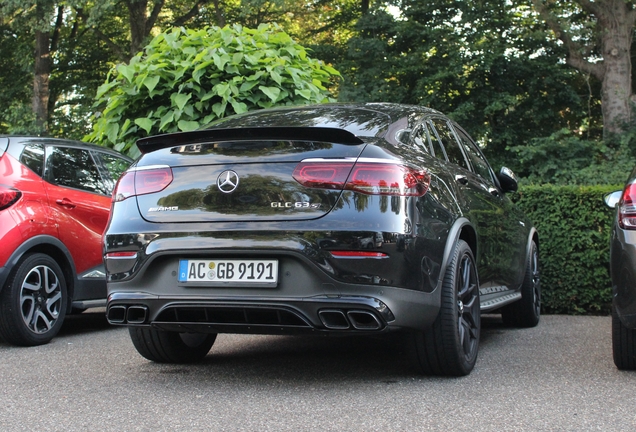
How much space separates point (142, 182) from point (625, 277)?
270 cm

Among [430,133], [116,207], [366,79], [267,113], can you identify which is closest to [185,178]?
[116,207]

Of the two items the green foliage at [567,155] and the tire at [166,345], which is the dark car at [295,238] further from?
the green foliage at [567,155]

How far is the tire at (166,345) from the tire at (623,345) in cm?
257

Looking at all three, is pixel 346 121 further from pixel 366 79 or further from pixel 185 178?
pixel 366 79

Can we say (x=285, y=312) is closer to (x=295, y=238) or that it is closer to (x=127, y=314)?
(x=295, y=238)

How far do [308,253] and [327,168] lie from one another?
0.44 metres

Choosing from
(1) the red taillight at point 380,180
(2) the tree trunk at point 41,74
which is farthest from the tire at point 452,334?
(2) the tree trunk at point 41,74

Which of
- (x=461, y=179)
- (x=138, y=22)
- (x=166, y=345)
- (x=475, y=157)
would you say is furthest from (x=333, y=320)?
(x=138, y=22)

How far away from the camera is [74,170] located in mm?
7004

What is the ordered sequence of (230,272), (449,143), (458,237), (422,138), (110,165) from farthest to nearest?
1. (110,165)
2. (449,143)
3. (422,138)
4. (458,237)
5. (230,272)

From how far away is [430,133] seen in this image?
5.34 meters

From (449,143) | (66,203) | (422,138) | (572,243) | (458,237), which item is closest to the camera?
(458,237)

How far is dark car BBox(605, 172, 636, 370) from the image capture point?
4.52 m

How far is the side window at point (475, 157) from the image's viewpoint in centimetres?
614
